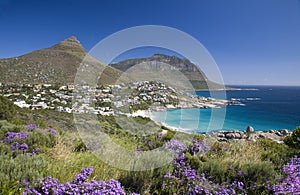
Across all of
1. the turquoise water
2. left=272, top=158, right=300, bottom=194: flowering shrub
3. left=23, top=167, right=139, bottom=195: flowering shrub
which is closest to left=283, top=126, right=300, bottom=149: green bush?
the turquoise water

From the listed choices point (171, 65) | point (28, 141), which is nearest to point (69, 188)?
point (28, 141)

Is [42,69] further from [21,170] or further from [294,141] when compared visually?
[294,141]

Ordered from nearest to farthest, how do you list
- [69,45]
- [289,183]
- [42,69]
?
[289,183] → [42,69] → [69,45]

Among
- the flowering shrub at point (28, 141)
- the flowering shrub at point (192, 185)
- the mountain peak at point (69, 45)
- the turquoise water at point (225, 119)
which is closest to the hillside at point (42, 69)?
the mountain peak at point (69, 45)

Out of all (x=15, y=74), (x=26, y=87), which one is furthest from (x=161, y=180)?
(x=15, y=74)

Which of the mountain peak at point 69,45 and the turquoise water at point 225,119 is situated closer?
the turquoise water at point 225,119

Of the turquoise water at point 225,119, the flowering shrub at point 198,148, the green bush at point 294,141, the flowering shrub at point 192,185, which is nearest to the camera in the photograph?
the flowering shrub at point 192,185

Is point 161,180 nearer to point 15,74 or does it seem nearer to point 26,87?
point 26,87

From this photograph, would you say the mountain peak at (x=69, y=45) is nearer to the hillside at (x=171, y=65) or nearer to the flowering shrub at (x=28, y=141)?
the hillside at (x=171, y=65)
